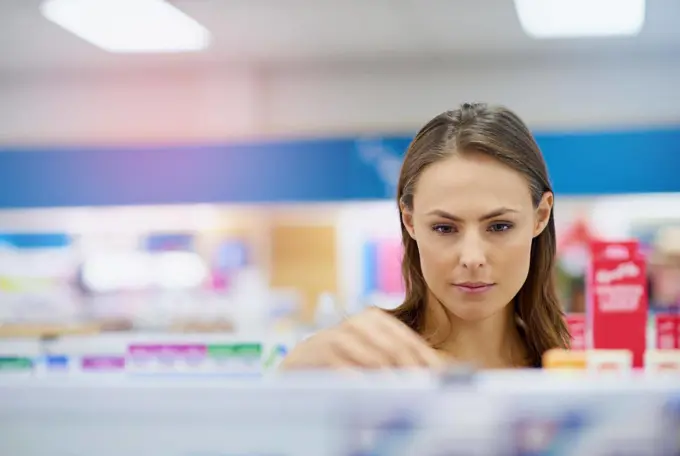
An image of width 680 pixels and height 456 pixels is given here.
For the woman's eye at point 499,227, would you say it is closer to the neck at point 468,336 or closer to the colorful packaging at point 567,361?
the neck at point 468,336

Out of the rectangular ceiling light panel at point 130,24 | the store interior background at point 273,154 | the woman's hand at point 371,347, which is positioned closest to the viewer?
the woman's hand at point 371,347

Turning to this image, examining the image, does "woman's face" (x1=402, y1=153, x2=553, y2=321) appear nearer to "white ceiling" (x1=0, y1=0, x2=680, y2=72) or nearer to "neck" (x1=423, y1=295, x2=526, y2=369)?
"neck" (x1=423, y1=295, x2=526, y2=369)

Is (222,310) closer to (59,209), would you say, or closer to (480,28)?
(59,209)

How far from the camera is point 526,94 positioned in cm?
707

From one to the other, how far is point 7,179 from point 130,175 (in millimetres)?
1073

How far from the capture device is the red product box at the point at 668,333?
209cm

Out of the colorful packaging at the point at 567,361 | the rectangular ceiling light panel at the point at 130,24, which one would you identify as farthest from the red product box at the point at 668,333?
the rectangular ceiling light panel at the point at 130,24

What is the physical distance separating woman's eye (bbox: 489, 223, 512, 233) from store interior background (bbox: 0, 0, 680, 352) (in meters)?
4.98

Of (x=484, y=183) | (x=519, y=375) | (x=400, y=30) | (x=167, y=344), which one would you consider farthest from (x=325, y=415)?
(x=400, y=30)

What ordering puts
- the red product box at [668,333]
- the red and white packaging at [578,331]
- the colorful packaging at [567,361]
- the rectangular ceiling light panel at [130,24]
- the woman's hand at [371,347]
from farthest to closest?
the rectangular ceiling light panel at [130,24] < the red and white packaging at [578,331] < the red product box at [668,333] < the colorful packaging at [567,361] < the woman's hand at [371,347]

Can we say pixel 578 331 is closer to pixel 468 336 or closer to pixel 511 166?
pixel 468 336

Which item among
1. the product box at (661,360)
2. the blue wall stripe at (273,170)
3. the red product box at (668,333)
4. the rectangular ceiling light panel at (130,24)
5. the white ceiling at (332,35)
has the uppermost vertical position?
the white ceiling at (332,35)

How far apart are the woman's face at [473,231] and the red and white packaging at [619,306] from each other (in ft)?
1.54

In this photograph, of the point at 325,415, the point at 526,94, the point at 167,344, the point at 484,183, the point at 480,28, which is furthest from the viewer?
the point at 526,94
